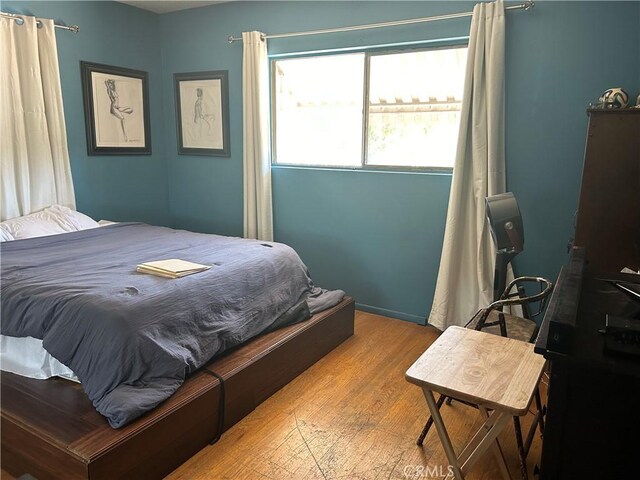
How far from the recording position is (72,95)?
3807mm

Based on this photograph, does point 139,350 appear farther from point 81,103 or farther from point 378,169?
point 81,103

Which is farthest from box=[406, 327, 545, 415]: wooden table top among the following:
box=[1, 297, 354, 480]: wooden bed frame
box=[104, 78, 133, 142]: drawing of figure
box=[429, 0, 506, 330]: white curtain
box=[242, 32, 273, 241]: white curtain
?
box=[104, 78, 133, 142]: drawing of figure

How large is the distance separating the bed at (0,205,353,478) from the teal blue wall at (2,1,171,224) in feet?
4.46

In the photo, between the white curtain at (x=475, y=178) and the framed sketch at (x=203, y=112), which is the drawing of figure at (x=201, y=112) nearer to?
the framed sketch at (x=203, y=112)

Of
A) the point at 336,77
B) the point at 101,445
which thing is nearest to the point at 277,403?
the point at 101,445

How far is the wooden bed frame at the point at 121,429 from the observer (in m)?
1.63

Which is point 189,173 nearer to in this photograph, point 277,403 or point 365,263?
point 365,263

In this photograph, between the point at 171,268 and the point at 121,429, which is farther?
the point at 171,268

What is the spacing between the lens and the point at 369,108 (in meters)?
3.57

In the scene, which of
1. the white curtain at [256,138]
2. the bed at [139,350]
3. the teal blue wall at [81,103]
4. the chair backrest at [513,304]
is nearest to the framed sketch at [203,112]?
the teal blue wall at [81,103]

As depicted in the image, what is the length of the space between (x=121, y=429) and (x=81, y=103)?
316cm

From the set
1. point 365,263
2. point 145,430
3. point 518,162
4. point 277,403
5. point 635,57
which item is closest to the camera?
point 145,430

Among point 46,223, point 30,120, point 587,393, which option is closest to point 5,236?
point 46,223

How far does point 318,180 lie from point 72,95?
7.17 feet
